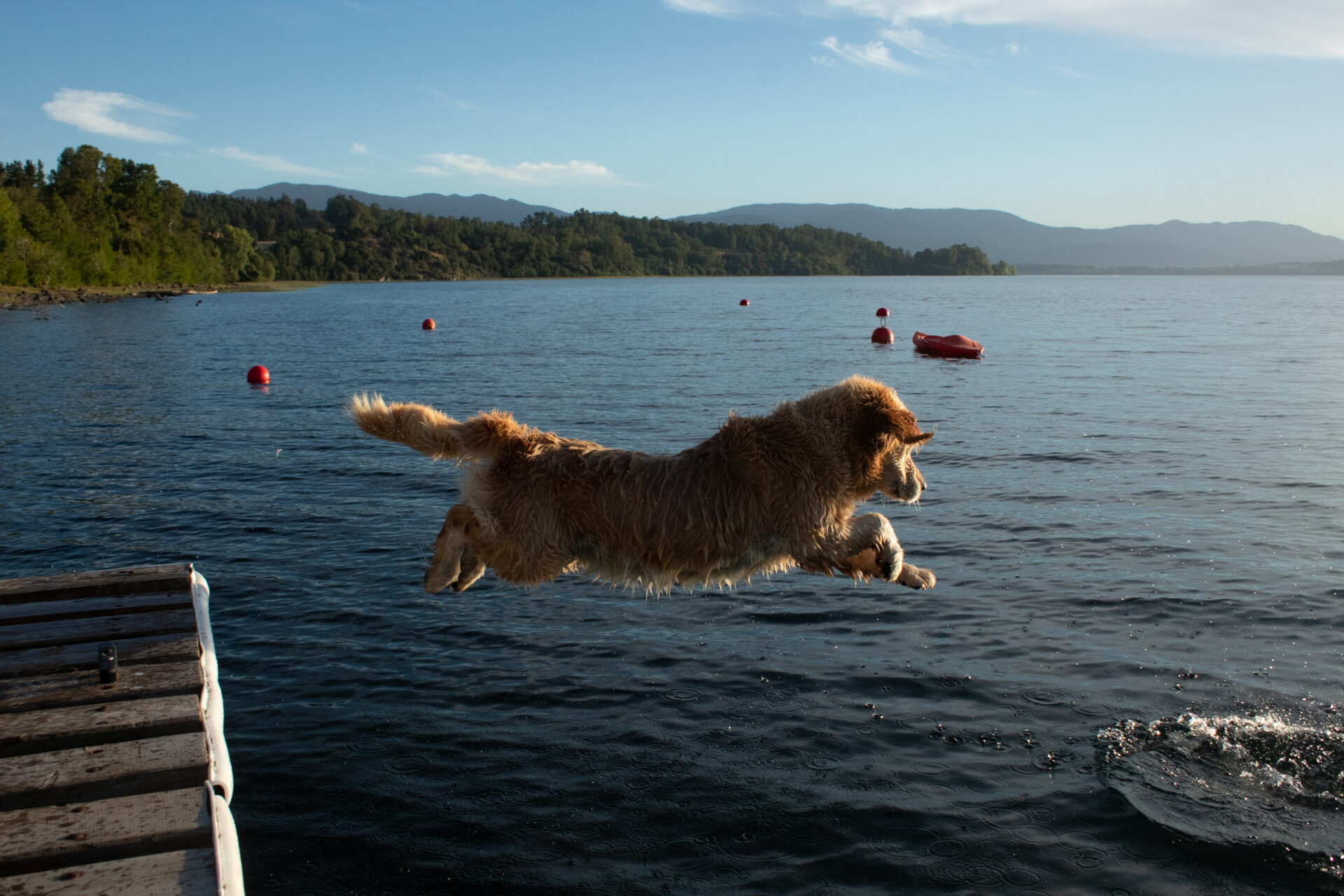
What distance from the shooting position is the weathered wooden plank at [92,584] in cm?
602

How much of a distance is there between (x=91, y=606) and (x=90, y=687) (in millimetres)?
1445

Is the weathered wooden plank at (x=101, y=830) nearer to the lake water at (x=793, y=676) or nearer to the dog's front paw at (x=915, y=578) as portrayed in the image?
the lake water at (x=793, y=676)

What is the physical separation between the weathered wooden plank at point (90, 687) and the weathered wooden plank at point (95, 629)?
1.80 ft

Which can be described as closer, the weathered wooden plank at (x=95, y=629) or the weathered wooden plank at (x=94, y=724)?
the weathered wooden plank at (x=94, y=724)

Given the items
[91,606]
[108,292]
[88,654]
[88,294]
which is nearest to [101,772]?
[88,654]

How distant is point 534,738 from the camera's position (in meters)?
7.19

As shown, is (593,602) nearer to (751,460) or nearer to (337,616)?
(337,616)

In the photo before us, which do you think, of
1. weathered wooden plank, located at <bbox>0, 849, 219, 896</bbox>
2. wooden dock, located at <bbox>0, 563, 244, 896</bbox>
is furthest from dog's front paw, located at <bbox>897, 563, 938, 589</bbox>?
weathered wooden plank, located at <bbox>0, 849, 219, 896</bbox>

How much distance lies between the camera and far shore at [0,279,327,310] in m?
77.2

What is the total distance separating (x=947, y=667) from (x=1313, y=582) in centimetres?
493

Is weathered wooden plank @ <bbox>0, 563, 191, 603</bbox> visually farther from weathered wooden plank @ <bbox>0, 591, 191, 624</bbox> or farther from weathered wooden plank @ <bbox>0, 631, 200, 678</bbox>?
weathered wooden plank @ <bbox>0, 631, 200, 678</bbox>

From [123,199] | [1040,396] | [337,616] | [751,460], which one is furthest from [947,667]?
[123,199]

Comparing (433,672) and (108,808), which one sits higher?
(108,808)

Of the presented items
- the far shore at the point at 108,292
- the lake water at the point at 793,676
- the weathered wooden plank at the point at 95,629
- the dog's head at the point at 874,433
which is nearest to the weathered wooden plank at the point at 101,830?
the weathered wooden plank at the point at 95,629
